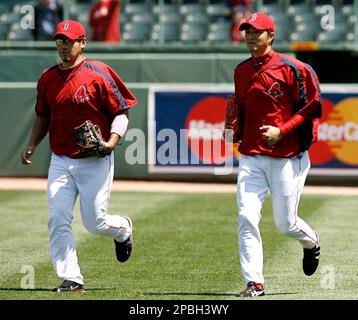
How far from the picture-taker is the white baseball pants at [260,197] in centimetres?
771

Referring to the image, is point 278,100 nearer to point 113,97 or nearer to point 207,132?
point 113,97

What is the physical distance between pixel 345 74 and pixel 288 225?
12120 millimetres

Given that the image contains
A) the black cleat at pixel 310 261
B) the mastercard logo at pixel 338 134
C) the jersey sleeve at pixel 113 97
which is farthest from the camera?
the mastercard logo at pixel 338 134

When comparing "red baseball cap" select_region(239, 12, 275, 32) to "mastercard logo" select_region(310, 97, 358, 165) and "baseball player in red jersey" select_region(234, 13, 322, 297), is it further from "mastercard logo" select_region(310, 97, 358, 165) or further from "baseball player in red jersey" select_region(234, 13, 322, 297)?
"mastercard logo" select_region(310, 97, 358, 165)

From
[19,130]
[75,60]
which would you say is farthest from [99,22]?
[75,60]

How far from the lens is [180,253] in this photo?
10.2 meters

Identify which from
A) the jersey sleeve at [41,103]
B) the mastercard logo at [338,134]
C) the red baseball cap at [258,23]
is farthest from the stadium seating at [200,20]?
the red baseball cap at [258,23]

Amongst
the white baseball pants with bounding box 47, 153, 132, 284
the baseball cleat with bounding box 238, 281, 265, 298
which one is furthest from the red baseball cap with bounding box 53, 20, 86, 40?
the baseball cleat with bounding box 238, 281, 265, 298

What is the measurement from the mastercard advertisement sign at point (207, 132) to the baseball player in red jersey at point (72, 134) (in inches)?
326

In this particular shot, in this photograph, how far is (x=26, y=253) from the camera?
1014cm

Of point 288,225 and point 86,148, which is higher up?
point 86,148

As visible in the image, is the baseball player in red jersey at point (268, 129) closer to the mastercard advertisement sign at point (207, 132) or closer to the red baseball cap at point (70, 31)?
the red baseball cap at point (70, 31)

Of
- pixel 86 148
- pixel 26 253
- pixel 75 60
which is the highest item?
pixel 75 60
